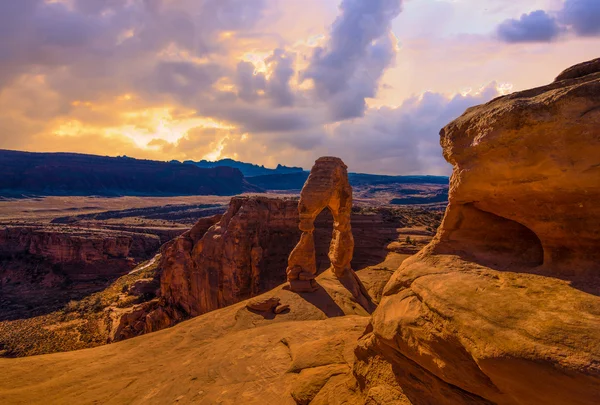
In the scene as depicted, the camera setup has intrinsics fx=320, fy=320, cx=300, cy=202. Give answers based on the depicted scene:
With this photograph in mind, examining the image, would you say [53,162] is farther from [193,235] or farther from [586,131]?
[586,131]

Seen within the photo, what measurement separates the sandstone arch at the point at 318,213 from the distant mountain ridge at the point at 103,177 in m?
127

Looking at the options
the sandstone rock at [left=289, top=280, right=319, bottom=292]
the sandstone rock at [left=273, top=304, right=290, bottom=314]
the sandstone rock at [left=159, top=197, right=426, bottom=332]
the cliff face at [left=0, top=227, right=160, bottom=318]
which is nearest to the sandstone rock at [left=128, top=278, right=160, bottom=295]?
the sandstone rock at [left=159, top=197, right=426, bottom=332]

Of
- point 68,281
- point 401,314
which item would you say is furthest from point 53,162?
point 401,314

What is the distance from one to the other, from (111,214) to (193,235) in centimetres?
6255

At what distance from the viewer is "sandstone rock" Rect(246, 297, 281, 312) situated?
46.0 feet

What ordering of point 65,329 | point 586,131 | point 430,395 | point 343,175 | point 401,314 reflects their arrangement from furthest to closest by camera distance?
1. point 65,329
2. point 343,175
3. point 401,314
4. point 430,395
5. point 586,131

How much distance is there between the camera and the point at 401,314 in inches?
199

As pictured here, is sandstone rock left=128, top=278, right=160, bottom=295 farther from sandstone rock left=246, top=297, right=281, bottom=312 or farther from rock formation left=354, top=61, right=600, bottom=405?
rock formation left=354, top=61, right=600, bottom=405

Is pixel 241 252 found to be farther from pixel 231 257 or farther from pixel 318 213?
pixel 318 213

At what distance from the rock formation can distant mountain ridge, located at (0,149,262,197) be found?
137 m

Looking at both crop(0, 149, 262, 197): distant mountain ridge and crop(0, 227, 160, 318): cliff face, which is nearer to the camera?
crop(0, 227, 160, 318): cliff face

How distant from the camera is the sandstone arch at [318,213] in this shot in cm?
1639

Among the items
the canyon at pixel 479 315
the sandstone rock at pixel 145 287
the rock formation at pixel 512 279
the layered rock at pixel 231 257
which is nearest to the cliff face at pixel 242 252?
the layered rock at pixel 231 257

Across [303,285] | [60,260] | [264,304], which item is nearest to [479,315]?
[264,304]
